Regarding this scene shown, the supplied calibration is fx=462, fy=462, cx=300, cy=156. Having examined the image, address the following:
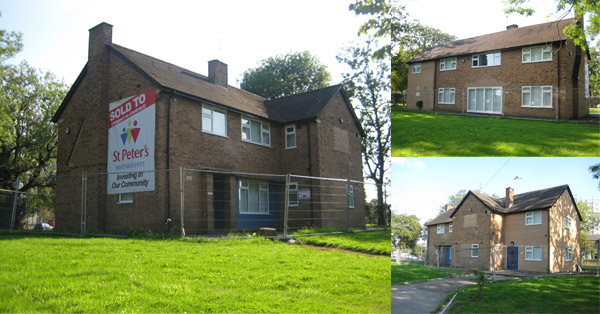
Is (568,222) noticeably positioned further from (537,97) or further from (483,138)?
(537,97)

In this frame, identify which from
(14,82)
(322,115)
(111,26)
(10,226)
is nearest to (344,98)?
(322,115)

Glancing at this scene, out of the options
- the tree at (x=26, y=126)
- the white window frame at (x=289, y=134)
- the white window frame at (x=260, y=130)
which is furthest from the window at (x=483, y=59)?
the tree at (x=26, y=126)

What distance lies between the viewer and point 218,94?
676 inches

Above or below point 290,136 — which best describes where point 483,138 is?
below

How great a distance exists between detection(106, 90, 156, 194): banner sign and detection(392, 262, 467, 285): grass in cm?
1160

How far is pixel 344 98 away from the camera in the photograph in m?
20.1

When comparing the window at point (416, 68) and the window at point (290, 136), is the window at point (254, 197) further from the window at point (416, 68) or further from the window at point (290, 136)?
the window at point (416, 68)

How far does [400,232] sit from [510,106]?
1316mm

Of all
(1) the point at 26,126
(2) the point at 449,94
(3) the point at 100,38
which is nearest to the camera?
(2) the point at 449,94

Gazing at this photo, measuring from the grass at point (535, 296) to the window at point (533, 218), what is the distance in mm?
352

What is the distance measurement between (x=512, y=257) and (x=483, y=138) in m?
1.23

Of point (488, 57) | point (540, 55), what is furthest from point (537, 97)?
point (488, 57)

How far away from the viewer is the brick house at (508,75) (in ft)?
8.83

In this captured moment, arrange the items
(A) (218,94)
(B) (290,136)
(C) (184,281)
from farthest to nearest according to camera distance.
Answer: (B) (290,136)
(A) (218,94)
(C) (184,281)
